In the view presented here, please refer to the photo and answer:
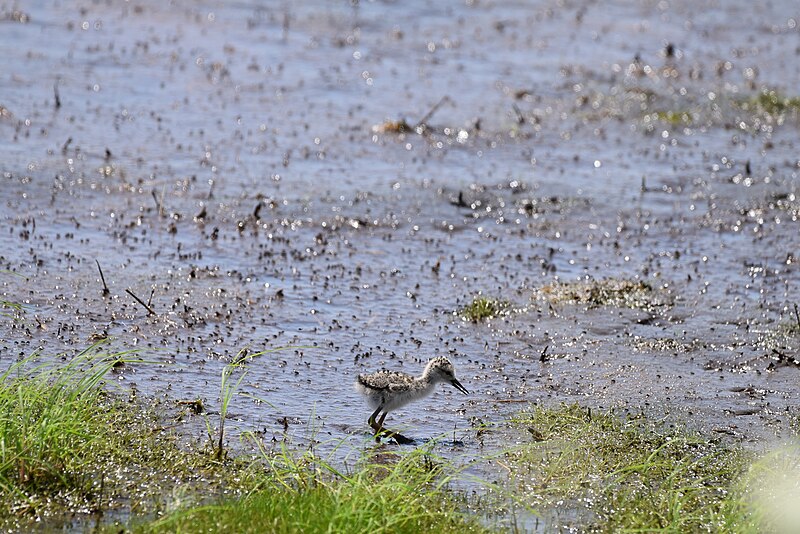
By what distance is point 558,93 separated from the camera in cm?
1734

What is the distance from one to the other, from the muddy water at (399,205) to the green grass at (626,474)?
1.35ft

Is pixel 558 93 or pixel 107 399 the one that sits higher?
pixel 558 93

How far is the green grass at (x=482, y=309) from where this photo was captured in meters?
10.4

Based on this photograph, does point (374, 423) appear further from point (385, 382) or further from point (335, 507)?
point (335, 507)

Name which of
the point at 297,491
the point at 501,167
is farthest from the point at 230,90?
the point at 297,491

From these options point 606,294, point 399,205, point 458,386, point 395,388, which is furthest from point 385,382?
point 399,205

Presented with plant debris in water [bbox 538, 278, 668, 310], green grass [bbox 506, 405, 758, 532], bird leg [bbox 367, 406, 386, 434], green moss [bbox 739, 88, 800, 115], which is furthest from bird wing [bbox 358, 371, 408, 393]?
green moss [bbox 739, 88, 800, 115]

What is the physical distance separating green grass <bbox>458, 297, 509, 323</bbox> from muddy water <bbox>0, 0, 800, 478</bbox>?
0.14m

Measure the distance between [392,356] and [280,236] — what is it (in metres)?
2.80

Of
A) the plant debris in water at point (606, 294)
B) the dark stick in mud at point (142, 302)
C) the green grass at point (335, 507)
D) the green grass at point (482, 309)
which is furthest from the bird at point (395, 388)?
the plant debris in water at point (606, 294)

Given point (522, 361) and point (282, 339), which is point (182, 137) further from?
point (522, 361)

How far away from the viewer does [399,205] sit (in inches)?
513

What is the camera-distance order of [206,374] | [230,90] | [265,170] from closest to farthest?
[206,374]
[265,170]
[230,90]

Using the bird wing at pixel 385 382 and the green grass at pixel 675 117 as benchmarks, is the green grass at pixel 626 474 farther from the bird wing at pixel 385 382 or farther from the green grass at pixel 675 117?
the green grass at pixel 675 117
